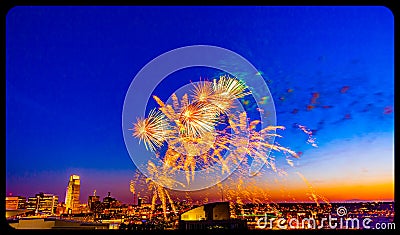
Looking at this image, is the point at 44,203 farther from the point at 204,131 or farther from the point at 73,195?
the point at 204,131

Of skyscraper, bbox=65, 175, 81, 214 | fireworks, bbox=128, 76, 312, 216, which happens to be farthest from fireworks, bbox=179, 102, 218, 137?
skyscraper, bbox=65, 175, 81, 214

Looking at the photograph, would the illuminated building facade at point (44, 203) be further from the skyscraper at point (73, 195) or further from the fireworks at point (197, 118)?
the fireworks at point (197, 118)

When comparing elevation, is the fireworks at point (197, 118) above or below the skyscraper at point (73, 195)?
above

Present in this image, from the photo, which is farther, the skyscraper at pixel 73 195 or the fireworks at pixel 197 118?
the skyscraper at pixel 73 195

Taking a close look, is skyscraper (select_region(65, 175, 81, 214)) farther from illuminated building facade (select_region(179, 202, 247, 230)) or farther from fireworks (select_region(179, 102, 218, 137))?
fireworks (select_region(179, 102, 218, 137))

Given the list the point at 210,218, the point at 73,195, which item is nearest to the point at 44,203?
the point at 73,195

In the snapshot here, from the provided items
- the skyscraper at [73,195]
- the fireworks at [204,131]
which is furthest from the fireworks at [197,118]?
the skyscraper at [73,195]
